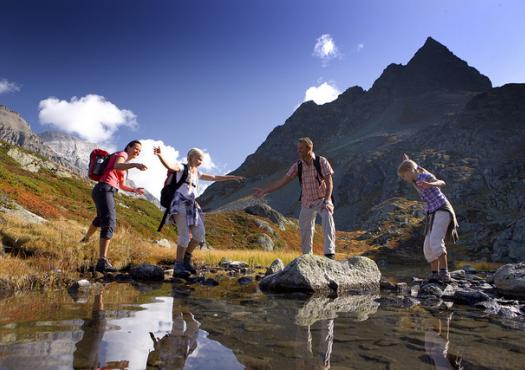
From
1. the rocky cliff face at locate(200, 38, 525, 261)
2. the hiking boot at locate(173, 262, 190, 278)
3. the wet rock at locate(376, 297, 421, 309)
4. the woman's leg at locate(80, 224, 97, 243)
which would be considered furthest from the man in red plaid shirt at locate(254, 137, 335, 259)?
the rocky cliff face at locate(200, 38, 525, 261)

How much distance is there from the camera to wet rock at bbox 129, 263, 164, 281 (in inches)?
348

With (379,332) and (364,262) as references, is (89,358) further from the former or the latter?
(364,262)

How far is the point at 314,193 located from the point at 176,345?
6637 millimetres

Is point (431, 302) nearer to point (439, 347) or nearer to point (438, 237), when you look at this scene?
point (438, 237)

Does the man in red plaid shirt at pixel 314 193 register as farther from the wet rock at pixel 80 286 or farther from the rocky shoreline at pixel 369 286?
the wet rock at pixel 80 286

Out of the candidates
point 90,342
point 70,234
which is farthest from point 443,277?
point 70,234

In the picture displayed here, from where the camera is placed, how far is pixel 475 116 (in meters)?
108

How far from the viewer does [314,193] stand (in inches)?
375

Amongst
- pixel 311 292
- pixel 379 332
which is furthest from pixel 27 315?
pixel 311 292

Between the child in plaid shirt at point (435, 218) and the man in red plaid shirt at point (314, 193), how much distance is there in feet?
5.92

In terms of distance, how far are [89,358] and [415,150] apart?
113 m

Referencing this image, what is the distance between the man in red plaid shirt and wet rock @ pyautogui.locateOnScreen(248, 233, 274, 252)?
2053 cm

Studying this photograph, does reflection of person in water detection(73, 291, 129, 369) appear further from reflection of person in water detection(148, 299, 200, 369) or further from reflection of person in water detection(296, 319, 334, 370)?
reflection of person in water detection(296, 319, 334, 370)

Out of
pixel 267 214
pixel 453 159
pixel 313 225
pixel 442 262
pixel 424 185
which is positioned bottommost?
pixel 442 262
